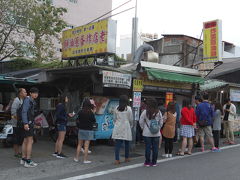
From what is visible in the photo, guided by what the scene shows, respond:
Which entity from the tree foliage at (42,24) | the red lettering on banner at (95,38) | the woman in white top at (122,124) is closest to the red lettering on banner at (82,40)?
the red lettering on banner at (95,38)

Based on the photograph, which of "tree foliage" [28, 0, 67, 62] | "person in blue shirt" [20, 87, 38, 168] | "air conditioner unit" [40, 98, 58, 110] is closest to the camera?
"person in blue shirt" [20, 87, 38, 168]

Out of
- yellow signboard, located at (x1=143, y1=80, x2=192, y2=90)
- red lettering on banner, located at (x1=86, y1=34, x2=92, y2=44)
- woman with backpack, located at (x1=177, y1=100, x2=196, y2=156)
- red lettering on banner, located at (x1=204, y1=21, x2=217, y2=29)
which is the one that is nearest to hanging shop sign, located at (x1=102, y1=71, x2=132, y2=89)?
yellow signboard, located at (x1=143, y1=80, x2=192, y2=90)

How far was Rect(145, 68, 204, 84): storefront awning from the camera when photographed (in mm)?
8840

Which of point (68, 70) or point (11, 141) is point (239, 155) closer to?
point (68, 70)

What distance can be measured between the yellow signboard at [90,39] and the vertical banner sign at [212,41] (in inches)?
190

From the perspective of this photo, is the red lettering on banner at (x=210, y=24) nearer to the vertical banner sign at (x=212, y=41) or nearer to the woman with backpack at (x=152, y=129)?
the vertical banner sign at (x=212, y=41)

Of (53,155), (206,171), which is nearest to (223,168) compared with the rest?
(206,171)

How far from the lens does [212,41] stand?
11.2 meters

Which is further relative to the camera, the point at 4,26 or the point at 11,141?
the point at 4,26

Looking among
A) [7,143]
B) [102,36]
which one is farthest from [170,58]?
[7,143]

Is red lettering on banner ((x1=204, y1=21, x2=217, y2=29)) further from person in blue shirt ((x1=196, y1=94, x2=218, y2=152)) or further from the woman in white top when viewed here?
the woman in white top

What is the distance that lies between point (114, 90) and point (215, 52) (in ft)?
14.9

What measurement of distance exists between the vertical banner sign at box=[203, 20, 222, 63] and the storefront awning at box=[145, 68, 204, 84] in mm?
1271

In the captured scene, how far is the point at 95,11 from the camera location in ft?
111
